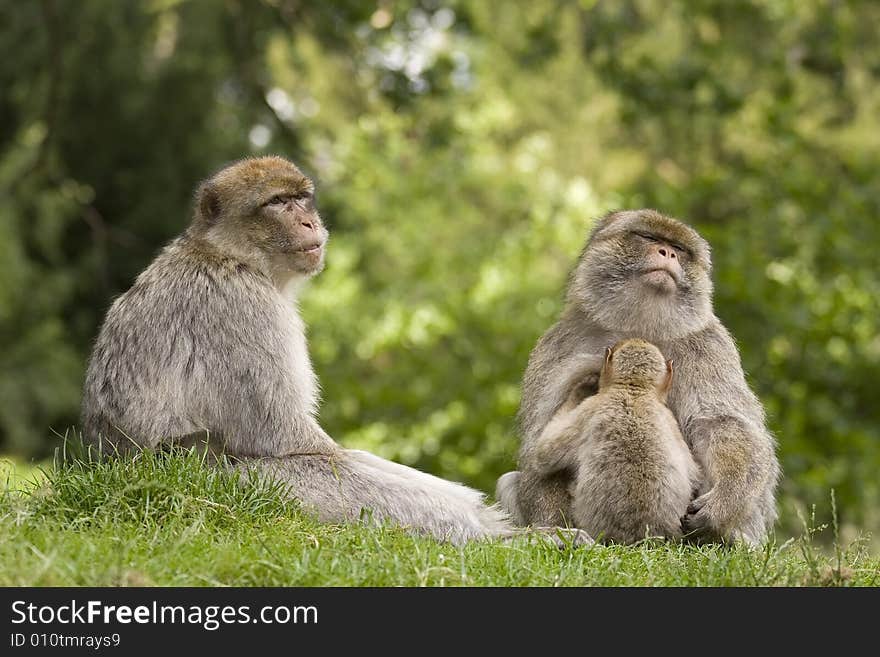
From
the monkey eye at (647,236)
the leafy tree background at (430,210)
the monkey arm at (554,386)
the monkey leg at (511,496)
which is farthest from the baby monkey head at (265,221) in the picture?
the leafy tree background at (430,210)

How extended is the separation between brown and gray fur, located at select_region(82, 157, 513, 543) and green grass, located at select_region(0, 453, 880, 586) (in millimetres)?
229

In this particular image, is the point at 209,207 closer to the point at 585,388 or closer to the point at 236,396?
the point at 236,396

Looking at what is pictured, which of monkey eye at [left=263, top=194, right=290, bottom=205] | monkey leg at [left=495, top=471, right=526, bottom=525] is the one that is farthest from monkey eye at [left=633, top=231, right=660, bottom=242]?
monkey eye at [left=263, top=194, right=290, bottom=205]

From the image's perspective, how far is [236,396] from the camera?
5.68m

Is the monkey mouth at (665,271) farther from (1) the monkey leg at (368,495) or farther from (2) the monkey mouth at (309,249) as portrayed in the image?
(2) the monkey mouth at (309,249)

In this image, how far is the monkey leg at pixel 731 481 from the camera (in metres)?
5.49

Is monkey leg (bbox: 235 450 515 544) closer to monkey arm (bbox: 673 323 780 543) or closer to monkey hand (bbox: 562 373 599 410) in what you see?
monkey hand (bbox: 562 373 599 410)

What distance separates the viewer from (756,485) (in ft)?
18.5

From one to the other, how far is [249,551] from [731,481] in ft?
7.60

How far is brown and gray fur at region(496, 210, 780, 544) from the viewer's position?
5.76 metres

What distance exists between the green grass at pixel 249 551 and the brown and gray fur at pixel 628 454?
19cm

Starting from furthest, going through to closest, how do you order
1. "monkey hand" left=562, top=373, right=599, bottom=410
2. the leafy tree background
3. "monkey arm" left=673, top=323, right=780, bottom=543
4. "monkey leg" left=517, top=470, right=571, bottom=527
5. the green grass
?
the leafy tree background
"monkey hand" left=562, top=373, right=599, bottom=410
"monkey leg" left=517, top=470, right=571, bottom=527
"monkey arm" left=673, top=323, right=780, bottom=543
the green grass

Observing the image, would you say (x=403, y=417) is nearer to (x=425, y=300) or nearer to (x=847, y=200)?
(x=425, y=300)
